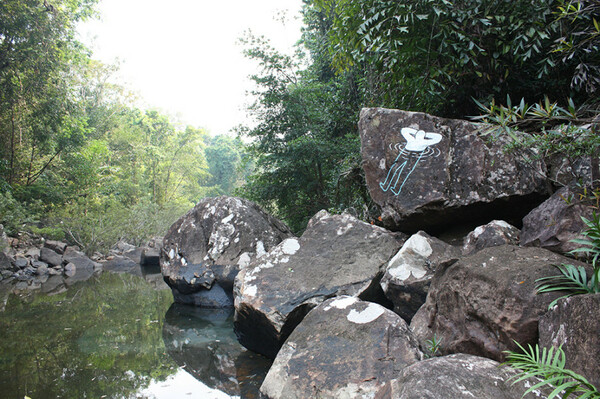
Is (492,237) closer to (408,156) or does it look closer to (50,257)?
(408,156)

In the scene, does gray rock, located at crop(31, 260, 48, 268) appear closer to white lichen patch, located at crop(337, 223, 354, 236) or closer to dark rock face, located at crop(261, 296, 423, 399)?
white lichen patch, located at crop(337, 223, 354, 236)

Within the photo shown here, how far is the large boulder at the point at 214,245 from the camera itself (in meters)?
6.81

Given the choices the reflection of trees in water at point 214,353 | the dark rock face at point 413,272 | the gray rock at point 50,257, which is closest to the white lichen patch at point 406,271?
the dark rock face at point 413,272

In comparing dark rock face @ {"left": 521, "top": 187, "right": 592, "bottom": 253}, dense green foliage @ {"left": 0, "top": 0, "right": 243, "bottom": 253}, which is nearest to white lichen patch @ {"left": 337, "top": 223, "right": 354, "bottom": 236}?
dark rock face @ {"left": 521, "top": 187, "right": 592, "bottom": 253}

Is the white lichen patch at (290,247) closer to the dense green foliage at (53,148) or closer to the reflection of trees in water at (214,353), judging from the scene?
the reflection of trees in water at (214,353)

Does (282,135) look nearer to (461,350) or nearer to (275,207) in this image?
(275,207)

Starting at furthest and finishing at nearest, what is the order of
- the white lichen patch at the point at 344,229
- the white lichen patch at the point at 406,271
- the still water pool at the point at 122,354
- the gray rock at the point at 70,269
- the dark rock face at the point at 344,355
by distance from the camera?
the gray rock at the point at 70,269 < the white lichen patch at the point at 344,229 < the white lichen patch at the point at 406,271 < the still water pool at the point at 122,354 < the dark rock face at the point at 344,355

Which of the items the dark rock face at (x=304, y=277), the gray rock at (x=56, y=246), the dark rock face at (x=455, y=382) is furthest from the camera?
the gray rock at (x=56, y=246)

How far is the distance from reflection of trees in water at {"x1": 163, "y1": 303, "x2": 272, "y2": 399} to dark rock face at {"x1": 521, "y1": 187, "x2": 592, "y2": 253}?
279 cm

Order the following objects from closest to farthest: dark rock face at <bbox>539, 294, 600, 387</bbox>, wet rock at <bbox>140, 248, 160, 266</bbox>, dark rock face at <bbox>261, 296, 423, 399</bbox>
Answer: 1. dark rock face at <bbox>539, 294, 600, 387</bbox>
2. dark rock face at <bbox>261, 296, 423, 399</bbox>
3. wet rock at <bbox>140, 248, 160, 266</bbox>

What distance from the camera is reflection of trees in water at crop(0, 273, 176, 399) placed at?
366 cm

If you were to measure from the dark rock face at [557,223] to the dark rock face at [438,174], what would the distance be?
34.5 inches

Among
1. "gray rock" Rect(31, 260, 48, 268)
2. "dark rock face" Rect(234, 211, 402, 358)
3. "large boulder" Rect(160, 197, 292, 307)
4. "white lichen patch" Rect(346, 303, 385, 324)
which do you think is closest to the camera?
"white lichen patch" Rect(346, 303, 385, 324)

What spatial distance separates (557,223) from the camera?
3.18 meters
